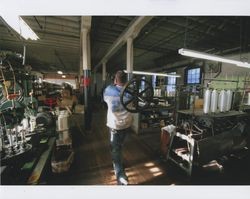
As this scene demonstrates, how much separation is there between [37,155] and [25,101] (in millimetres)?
841

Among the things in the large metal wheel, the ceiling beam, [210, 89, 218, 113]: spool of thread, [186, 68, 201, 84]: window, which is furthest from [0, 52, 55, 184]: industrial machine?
[186, 68, 201, 84]: window

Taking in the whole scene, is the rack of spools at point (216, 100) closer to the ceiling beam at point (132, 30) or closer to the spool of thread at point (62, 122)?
the ceiling beam at point (132, 30)

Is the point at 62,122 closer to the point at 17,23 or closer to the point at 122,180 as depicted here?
the point at 122,180

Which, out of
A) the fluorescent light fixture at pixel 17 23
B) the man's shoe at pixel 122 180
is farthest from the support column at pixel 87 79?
the man's shoe at pixel 122 180

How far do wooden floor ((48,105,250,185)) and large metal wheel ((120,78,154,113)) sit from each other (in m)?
0.55

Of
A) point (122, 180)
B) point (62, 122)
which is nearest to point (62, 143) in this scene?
point (62, 122)

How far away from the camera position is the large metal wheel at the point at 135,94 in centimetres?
146

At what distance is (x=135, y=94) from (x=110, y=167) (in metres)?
1.11

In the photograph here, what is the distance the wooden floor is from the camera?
5.74 feet

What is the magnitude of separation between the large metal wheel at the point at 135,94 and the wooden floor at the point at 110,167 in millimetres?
554

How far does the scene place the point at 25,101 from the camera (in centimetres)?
199

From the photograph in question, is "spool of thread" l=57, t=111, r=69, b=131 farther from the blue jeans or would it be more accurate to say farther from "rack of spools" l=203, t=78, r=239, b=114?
"rack of spools" l=203, t=78, r=239, b=114

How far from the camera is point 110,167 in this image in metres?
2.00
